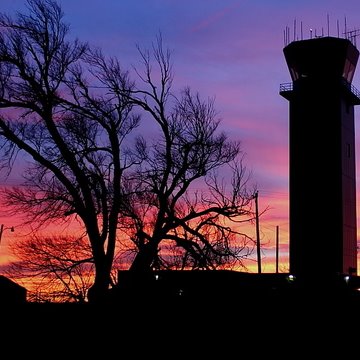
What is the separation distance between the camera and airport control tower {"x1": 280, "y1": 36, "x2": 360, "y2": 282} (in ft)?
194

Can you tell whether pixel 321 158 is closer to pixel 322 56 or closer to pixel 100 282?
pixel 322 56

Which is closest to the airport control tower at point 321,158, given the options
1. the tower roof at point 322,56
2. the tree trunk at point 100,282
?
the tower roof at point 322,56

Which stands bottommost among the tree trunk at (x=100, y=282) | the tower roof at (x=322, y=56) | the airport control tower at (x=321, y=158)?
the tree trunk at (x=100, y=282)

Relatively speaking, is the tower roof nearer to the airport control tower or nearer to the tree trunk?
the airport control tower

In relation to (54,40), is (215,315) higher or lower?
lower

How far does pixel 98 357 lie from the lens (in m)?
15.4

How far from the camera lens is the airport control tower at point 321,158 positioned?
59.2m

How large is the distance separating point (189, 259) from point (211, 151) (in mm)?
4850

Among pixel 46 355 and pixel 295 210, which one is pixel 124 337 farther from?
pixel 295 210

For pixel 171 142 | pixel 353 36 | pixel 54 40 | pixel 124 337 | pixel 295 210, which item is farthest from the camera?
pixel 353 36

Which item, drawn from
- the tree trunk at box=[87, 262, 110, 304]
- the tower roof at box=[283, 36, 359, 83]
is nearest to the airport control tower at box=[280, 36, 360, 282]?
the tower roof at box=[283, 36, 359, 83]

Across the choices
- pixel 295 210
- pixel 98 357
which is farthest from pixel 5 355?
pixel 295 210

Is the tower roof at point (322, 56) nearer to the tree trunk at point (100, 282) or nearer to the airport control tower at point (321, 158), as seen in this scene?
the airport control tower at point (321, 158)

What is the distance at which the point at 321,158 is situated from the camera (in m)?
60.6
